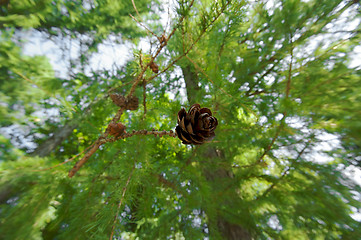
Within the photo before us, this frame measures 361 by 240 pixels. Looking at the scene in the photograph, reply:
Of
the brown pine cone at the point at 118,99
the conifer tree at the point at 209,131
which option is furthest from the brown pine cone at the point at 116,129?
the brown pine cone at the point at 118,99

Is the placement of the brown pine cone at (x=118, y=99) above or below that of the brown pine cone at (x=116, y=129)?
above

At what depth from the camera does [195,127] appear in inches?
18.6

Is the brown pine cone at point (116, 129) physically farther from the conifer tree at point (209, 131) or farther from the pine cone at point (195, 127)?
the pine cone at point (195, 127)

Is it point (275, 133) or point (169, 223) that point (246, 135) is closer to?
point (275, 133)

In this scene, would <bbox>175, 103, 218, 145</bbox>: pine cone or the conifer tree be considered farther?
the conifer tree

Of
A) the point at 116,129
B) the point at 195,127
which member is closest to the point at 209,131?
the point at 195,127

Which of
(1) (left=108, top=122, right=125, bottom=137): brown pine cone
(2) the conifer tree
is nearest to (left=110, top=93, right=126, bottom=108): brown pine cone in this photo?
(2) the conifer tree

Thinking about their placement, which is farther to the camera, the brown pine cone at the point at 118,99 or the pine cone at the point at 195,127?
the brown pine cone at the point at 118,99

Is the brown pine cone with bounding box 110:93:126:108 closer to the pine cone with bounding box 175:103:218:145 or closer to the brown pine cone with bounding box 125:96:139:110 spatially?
the brown pine cone with bounding box 125:96:139:110

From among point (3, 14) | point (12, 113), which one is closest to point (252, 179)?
point (12, 113)

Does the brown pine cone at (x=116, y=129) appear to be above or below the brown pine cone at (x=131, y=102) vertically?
below

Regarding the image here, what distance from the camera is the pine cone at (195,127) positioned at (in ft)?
1.49

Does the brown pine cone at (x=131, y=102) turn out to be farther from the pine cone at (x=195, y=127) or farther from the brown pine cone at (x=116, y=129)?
the pine cone at (x=195, y=127)

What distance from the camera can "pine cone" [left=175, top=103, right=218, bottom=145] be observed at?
1.49 feet
